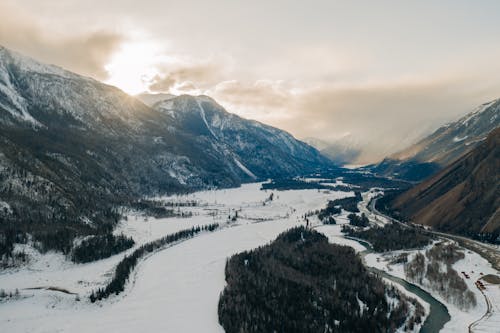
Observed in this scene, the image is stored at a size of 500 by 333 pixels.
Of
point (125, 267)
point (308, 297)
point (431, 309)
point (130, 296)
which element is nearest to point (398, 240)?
point (431, 309)

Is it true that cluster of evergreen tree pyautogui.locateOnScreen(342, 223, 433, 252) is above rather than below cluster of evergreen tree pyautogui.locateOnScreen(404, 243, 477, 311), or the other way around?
above

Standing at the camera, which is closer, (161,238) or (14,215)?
(14,215)

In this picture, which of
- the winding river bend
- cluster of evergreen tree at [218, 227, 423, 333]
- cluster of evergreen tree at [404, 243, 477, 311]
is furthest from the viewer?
cluster of evergreen tree at [404, 243, 477, 311]

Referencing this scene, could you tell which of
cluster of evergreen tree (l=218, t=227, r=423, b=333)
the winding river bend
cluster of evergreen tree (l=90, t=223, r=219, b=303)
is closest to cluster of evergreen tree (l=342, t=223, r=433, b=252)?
cluster of evergreen tree (l=218, t=227, r=423, b=333)

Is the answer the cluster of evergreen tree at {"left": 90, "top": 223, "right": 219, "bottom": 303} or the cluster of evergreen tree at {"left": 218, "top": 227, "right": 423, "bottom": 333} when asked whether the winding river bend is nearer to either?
the cluster of evergreen tree at {"left": 218, "top": 227, "right": 423, "bottom": 333}

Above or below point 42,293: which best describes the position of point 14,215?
above

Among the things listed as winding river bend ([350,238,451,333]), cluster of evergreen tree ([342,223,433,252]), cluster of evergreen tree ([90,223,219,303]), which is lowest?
winding river bend ([350,238,451,333])

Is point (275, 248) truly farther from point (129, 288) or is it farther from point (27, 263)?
point (27, 263)

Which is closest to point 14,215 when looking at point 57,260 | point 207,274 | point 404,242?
point 57,260
